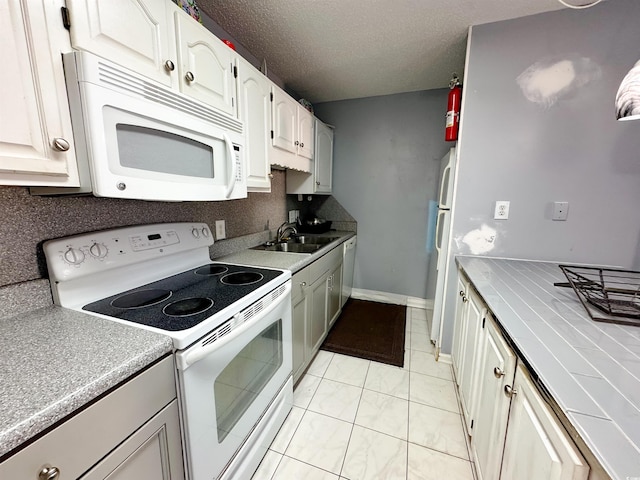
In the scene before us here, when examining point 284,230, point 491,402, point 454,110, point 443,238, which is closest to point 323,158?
point 284,230

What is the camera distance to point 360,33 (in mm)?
1722

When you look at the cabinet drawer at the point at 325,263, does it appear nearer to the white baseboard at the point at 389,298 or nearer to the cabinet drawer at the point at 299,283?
the cabinet drawer at the point at 299,283

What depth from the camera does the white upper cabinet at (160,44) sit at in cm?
78

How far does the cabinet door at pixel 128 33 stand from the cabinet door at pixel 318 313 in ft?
4.70

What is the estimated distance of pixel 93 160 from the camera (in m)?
0.76

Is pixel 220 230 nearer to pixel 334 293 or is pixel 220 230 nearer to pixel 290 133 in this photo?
pixel 290 133

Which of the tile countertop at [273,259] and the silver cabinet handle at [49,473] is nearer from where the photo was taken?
the silver cabinet handle at [49,473]

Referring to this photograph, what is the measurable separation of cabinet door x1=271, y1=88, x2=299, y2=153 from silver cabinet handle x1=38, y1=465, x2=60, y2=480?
5.60 ft

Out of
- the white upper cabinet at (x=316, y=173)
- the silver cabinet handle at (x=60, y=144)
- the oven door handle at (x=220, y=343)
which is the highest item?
the white upper cabinet at (x=316, y=173)

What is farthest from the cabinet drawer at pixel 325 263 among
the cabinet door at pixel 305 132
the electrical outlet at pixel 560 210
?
the electrical outlet at pixel 560 210

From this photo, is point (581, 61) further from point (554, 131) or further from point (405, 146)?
point (405, 146)

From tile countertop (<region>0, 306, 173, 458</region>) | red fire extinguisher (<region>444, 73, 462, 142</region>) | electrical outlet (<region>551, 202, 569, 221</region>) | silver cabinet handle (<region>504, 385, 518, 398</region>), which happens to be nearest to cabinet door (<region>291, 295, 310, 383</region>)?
tile countertop (<region>0, 306, 173, 458</region>)

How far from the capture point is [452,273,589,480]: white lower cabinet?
573mm

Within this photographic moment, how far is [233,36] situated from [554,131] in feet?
6.98
